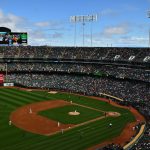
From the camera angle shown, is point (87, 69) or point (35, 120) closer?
point (35, 120)

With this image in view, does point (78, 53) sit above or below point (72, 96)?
above

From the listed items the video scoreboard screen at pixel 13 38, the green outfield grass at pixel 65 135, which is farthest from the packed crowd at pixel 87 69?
the green outfield grass at pixel 65 135

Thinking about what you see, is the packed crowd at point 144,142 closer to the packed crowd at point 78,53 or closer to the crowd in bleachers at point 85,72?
the crowd in bleachers at point 85,72

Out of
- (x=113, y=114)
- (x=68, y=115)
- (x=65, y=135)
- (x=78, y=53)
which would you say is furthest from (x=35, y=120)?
(x=78, y=53)

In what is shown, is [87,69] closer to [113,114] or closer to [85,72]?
[85,72]

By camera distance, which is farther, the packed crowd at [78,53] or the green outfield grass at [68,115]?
the packed crowd at [78,53]

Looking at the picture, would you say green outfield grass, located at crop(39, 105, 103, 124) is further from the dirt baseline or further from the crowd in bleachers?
the crowd in bleachers
